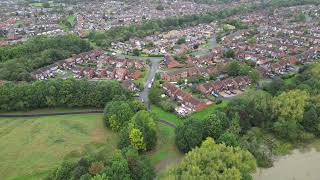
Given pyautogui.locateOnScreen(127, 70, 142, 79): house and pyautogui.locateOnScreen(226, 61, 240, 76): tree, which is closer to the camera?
pyautogui.locateOnScreen(226, 61, 240, 76): tree

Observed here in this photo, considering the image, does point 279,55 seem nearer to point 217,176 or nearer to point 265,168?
point 265,168

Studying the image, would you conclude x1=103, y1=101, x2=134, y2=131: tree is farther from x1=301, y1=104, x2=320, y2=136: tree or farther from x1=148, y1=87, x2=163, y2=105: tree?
x1=301, y1=104, x2=320, y2=136: tree

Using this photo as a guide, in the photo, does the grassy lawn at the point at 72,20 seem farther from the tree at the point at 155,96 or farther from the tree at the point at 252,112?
the tree at the point at 252,112

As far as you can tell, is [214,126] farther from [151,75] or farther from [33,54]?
[33,54]

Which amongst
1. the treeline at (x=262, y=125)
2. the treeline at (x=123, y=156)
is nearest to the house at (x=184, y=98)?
the treeline at (x=262, y=125)

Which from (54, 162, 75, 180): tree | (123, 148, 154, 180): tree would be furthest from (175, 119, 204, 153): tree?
(54, 162, 75, 180): tree

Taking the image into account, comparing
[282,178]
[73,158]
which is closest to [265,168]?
[282,178]
